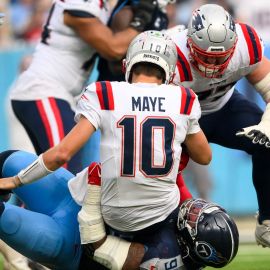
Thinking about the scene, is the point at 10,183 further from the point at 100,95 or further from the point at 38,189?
the point at 100,95

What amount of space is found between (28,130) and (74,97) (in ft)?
1.20

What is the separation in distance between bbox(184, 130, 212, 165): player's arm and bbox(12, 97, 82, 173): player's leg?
148cm

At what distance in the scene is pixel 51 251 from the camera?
14.4ft

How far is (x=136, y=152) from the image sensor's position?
13.9 feet

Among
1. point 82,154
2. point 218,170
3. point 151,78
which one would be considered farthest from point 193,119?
point 218,170

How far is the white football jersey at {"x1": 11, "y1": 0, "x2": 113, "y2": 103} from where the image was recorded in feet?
19.4

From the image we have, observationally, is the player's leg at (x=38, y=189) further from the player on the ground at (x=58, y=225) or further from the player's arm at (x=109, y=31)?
the player's arm at (x=109, y=31)

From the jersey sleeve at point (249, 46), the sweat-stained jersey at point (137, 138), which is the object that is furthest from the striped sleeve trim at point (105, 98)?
the jersey sleeve at point (249, 46)

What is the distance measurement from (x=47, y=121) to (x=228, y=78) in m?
1.28

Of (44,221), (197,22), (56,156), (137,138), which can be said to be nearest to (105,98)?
(137,138)

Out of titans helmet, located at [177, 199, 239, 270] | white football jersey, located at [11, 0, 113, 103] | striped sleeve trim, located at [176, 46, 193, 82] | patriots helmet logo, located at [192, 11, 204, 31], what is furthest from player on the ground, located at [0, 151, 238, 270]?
white football jersey, located at [11, 0, 113, 103]

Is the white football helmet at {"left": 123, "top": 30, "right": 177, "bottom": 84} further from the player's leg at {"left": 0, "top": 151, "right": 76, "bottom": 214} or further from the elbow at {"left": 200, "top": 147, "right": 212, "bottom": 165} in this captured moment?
the player's leg at {"left": 0, "top": 151, "right": 76, "bottom": 214}

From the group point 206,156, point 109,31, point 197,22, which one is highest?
point 197,22

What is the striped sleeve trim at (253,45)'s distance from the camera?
504 cm
